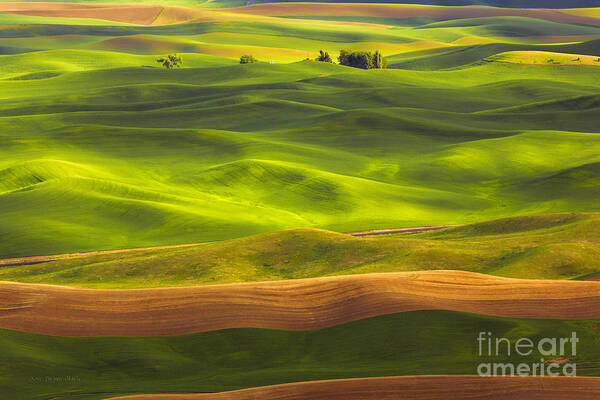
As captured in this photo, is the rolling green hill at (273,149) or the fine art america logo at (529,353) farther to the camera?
the rolling green hill at (273,149)

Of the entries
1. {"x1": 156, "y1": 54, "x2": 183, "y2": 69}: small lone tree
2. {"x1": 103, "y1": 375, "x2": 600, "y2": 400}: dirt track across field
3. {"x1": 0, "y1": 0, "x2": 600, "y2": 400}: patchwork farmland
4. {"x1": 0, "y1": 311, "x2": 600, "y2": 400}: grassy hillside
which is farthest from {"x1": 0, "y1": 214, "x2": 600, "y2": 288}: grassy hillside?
{"x1": 156, "y1": 54, "x2": 183, "y2": 69}: small lone tree

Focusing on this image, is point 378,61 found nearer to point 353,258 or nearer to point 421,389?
point 353,258

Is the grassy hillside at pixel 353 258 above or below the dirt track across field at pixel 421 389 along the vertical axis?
below

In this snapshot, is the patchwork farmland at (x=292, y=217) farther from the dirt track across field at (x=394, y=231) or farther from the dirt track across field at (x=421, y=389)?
the dirt track across field at (x=394, y=231)

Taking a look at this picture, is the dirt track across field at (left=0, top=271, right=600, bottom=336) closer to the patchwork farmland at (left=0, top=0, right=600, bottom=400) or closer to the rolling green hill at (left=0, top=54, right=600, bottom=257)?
the patchwork farmland at (left=0, top=0, right=600, bottom=400)

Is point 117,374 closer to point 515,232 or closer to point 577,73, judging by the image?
point 515,232

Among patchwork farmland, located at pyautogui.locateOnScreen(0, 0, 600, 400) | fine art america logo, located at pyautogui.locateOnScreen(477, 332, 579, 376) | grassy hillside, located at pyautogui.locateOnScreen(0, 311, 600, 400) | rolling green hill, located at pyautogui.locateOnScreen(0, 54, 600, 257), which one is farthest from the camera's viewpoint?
rolling green hill, located at pyautogui.locateOnScreen(0, 54, 600, 257)

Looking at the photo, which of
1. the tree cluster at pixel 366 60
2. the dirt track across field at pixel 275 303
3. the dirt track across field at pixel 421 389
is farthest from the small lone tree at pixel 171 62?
the dirt track across field at pixel 421 389

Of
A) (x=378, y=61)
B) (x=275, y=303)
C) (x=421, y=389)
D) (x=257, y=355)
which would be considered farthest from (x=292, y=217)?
(x=378, y=61)
